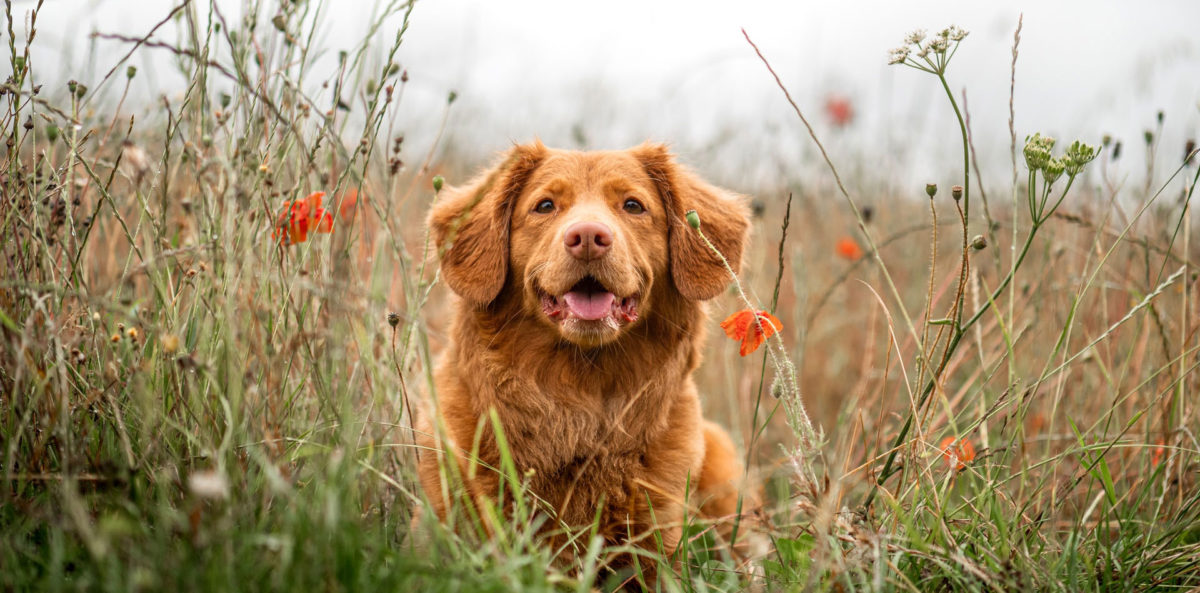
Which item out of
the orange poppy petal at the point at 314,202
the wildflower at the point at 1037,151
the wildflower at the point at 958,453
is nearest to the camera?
the wildflower at the point at 1037,151

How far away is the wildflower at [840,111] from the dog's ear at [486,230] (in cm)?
340

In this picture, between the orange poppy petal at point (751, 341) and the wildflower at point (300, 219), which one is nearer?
the wildflower at point (300, 219)

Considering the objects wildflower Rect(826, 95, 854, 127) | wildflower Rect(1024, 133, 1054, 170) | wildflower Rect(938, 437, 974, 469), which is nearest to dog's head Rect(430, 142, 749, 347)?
wildflower Rect(938, 437, 974, 469)

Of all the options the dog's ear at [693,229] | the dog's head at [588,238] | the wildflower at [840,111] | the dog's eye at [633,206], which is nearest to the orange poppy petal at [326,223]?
the dog's head at [588,238]

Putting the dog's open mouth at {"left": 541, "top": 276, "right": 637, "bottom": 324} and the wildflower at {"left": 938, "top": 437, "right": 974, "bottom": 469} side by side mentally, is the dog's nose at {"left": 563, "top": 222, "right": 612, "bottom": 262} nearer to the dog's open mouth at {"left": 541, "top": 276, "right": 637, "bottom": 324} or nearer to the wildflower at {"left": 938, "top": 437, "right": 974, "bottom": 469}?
the dog's open mouth at {"left": 541, "top": 276, "right": 637, "bottom": 324}

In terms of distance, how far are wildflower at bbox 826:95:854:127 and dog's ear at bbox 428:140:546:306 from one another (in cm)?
340

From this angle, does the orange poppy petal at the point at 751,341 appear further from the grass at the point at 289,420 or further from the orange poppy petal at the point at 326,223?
the orange poppy petal at the point at 326,223

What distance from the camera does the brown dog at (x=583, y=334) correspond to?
8.02ft

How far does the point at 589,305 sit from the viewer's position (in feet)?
8.00

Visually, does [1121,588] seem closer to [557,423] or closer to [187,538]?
[557,423]

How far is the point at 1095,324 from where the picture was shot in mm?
3506

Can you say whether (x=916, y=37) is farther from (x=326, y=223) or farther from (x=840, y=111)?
(x=840, y=111)

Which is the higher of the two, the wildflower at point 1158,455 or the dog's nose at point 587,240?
the dog's nose at point 587,240

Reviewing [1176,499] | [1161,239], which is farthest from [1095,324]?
[1176,499]
